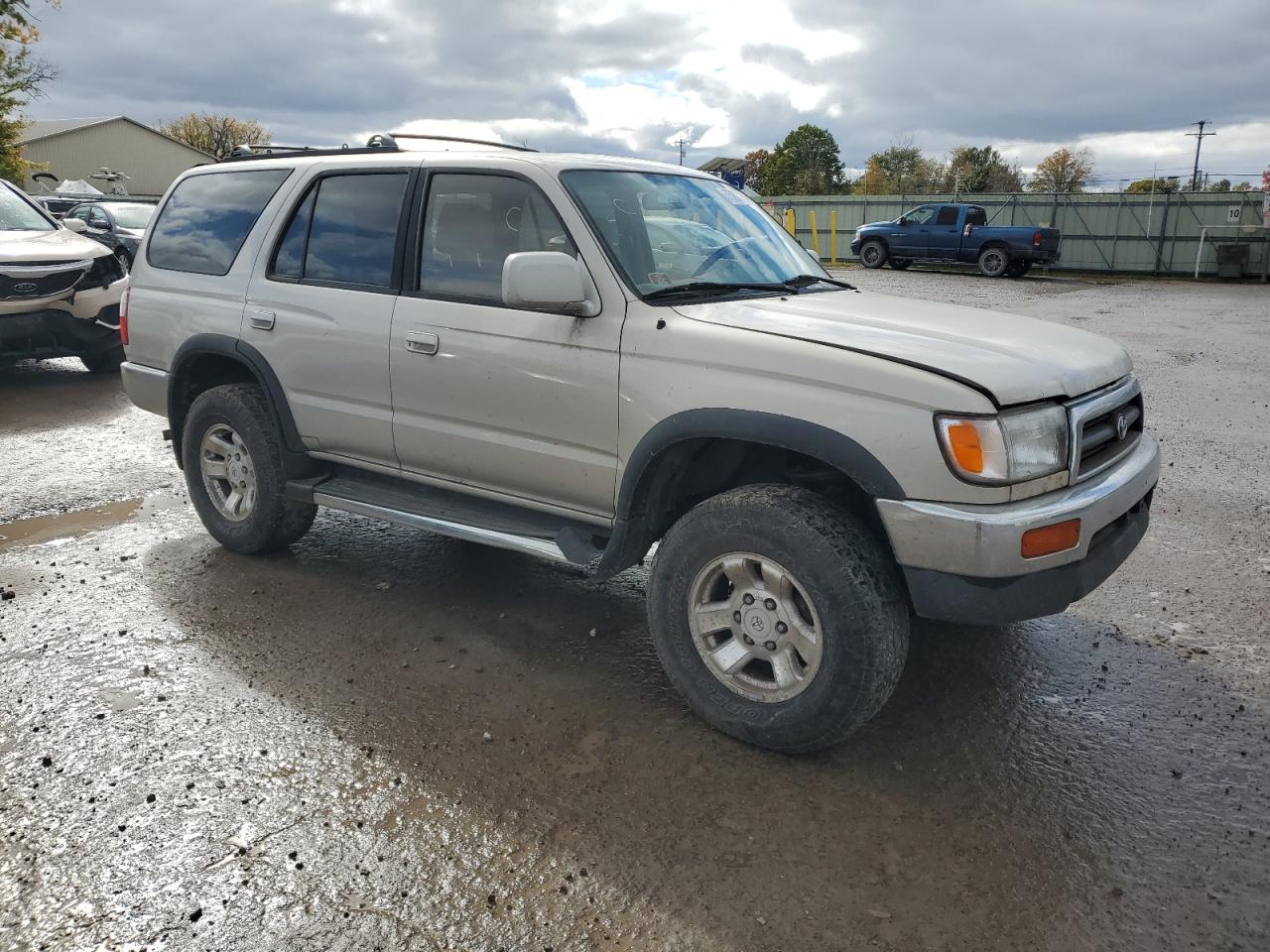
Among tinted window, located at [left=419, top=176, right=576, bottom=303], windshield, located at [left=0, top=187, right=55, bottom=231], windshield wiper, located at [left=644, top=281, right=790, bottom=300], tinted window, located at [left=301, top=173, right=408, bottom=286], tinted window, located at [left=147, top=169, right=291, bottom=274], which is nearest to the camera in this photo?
windshield wiper, located at [left=644, top=281, right=790, bottom=300]

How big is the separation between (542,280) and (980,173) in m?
67.9

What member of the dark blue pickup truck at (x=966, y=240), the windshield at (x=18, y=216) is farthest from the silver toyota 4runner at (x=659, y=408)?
the dark blue pickup truck at (x=966, y=240)

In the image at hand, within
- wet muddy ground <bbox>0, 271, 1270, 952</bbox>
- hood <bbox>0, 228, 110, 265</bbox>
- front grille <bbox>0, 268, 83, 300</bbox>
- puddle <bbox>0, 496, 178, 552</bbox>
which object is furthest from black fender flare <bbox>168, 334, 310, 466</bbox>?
hood <bbox>0, 228, 110, 265</bbox>

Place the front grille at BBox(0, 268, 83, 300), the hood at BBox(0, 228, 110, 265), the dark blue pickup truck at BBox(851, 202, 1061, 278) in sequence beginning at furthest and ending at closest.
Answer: the dark blue pickup truck at BBox(851, 202, 1061, 278) → the hood at BBox(0, 228, 110, 265) → the front grille at BBox(0, 268, 83, 300)

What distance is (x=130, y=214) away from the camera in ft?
56.4

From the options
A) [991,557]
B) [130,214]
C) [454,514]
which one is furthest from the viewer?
[130,214]

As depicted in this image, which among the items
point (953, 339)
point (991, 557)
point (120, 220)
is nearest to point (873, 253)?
point (120, 220)

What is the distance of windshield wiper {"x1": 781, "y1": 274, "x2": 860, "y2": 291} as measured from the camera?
13.7 ft

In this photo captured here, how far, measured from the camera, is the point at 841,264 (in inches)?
1236

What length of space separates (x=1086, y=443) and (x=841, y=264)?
1155 inches

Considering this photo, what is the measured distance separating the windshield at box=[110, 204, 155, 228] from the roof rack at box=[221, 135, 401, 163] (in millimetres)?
12856

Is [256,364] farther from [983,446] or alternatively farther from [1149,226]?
[1149,226]

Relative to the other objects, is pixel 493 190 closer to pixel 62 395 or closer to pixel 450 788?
pixel 450 788

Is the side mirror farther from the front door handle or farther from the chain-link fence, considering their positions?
the chain-link fence
